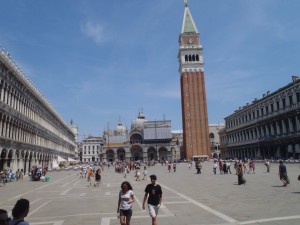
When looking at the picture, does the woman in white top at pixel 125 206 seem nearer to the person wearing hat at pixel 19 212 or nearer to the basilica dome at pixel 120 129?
→ the person wearing hat at pixel 19 212

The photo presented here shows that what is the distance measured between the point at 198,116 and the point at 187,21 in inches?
1345

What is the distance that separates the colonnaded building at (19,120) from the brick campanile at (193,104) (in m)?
45.5

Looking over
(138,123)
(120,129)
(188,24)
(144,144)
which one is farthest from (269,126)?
(120,129)

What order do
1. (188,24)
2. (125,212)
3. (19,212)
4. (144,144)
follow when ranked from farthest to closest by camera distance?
(144,144) → (188,24) → (125,212) → (19,212)

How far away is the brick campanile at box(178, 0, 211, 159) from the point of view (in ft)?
286

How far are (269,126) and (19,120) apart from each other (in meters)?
49.5

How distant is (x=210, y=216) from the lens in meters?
10.0

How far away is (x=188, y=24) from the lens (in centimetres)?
9975

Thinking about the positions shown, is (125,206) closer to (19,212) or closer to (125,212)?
(125,212)

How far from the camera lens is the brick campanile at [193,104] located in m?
87.1

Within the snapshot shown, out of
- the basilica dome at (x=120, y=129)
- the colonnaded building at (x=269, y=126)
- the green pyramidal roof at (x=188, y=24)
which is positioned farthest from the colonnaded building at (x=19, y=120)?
the basilica dome at (x=120, y=129)

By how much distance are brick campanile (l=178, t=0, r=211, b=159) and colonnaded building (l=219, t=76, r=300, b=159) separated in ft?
26.7

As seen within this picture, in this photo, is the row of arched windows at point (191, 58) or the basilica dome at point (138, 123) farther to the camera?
the basilica dome at point (138, 123)

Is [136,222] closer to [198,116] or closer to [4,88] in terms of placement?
[4,88]
